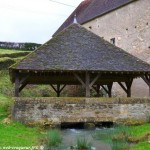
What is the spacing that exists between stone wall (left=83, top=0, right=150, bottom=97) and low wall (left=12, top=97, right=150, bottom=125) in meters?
5.06

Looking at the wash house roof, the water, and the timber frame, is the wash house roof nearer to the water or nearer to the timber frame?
the timber frame

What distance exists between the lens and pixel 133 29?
23.9 m

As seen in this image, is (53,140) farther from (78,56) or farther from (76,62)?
(78,56)

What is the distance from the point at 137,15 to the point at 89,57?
24.9 feet

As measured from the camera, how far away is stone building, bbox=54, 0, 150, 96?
22672 millimetres

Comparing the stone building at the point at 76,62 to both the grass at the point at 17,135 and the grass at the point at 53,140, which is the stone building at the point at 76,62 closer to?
the grass at the point at 17,135

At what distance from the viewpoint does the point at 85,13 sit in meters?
31.1

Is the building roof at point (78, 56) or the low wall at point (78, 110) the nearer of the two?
the low wall at point (78, 110)

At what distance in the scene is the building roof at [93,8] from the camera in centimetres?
2584

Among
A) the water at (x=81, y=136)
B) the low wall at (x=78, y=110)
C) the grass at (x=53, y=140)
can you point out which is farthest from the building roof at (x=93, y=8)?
the grass at (x=53, y=140)

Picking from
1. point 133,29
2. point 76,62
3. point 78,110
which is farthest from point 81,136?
point 133,29

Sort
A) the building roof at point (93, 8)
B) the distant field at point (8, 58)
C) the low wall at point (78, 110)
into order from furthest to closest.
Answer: the distant field at point (8, 58) < the building roof at point (93, 8) < the low wall at point (78, 110)

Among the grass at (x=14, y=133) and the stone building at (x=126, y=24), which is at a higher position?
the stone building at (x=126, y=24)

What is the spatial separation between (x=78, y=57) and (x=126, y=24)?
8.58m
